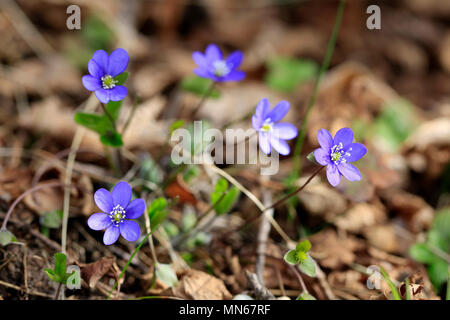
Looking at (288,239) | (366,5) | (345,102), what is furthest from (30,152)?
(366,5)

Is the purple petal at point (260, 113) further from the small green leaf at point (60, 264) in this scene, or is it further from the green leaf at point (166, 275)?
the small green leaf at point (60, 264)

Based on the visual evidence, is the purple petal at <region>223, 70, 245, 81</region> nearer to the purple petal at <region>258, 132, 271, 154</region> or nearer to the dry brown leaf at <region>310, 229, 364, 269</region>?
the purple petal at <region>258, 132, 271, 154</region>

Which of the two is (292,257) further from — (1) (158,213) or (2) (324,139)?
(1) (158,213)

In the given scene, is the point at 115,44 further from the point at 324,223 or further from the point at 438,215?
the point at 438,215

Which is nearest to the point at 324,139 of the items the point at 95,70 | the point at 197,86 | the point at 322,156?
the point at 322,156

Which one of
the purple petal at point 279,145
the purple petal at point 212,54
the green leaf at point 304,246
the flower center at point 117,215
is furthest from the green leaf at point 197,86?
the green leaf at point 304,246

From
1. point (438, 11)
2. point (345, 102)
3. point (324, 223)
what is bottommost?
point (324, 223)

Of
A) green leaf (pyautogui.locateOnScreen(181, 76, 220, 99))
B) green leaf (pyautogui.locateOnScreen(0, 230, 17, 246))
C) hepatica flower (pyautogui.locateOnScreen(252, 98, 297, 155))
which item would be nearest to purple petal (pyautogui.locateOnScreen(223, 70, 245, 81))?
hepatica flower (pyautogui.locateOnScreen(252, 98, 297, 155))

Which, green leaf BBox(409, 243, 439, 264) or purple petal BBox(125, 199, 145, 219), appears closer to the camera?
purple petal BBox(125, 199, 145, 219)
